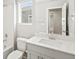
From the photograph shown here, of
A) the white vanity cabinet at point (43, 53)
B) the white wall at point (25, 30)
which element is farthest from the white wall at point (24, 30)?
the white vanity cabinet at point (43, 53)

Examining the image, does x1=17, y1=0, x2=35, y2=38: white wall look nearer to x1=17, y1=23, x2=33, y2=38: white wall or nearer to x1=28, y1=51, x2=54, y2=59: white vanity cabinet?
x1=17, y1=23, x2=33, y2=38: white wall

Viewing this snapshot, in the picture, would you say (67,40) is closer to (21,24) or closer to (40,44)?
(40,44)

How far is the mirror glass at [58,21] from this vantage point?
62.1 inches

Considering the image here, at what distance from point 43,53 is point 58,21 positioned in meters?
0.63

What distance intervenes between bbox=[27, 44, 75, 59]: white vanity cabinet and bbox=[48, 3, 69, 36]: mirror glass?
0.36m

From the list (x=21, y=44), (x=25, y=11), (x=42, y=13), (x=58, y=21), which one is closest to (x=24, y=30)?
(x=21, y=44)

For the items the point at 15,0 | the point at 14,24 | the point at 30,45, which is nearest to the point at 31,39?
the point at 30,45

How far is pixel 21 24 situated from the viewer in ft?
6.80

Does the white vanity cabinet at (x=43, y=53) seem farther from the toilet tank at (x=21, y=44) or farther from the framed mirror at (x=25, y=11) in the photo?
the framed mirror at (x=25, y=11)

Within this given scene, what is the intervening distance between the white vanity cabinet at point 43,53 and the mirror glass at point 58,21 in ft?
1.17

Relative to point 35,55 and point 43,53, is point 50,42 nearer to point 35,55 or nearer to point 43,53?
point 43,53

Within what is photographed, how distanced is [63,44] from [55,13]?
574 millimetres

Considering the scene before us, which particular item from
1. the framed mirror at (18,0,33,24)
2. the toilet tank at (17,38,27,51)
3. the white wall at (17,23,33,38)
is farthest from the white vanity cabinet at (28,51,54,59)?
the framed mirror at (18,0,33,24)

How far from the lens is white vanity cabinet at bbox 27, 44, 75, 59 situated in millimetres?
1385
